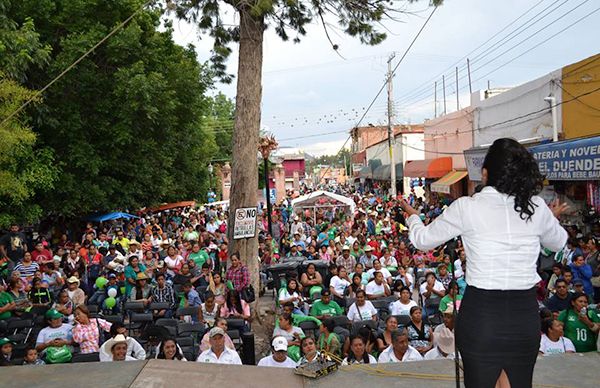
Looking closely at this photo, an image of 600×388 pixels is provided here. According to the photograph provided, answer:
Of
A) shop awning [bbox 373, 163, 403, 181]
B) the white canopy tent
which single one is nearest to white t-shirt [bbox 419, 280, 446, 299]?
the white canopy tent

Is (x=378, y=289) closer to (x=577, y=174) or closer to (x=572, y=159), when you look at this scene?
(x=577, y=174)

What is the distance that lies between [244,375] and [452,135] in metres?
24.3

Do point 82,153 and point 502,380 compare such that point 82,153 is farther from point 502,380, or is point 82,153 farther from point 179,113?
point 502,380

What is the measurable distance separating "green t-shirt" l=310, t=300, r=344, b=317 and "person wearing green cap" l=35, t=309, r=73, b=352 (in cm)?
352

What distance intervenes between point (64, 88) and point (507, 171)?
56.9 ft

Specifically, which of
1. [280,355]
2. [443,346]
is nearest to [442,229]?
[280,355]

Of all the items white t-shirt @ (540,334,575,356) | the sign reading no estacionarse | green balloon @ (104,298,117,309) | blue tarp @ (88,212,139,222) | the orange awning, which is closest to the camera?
white t-shirt @ (540,334,575,356)

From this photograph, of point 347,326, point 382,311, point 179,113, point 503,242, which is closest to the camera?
point 503,242

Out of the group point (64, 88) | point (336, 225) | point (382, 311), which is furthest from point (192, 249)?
point (64, 88)

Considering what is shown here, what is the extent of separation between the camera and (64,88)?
682 inches

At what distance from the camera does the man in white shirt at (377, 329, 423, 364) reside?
6258 millimetres

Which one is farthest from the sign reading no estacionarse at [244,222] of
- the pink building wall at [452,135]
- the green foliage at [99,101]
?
the pink building wall at [452,135]

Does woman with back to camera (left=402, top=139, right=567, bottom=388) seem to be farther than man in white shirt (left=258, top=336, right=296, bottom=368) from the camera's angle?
No

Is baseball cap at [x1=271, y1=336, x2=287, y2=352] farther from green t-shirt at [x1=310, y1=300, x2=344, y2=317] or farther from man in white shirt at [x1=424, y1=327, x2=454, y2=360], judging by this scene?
green t-shirt at [x1=310, y1=300, x2=344, y2=317]
